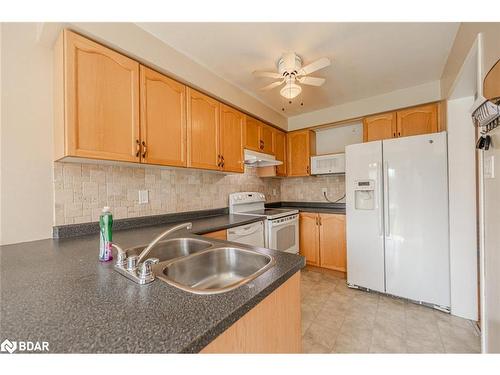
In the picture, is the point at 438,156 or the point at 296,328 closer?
the point at 296,328

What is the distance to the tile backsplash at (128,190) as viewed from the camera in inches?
56.1

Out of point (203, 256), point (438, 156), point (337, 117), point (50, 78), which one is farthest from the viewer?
point (337, 117)

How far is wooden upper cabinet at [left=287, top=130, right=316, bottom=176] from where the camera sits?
3314 millimetres

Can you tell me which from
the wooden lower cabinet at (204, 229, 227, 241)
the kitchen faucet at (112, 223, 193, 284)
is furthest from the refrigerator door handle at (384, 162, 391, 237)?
the kitchen faucet at (112, 223, 193, 284)

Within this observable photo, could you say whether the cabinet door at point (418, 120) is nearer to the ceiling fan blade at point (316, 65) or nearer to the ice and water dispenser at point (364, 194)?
the ice and water dispenser at point (364, 194)

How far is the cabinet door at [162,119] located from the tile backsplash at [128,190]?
0.27 metres

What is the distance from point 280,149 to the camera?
3346 millimetres

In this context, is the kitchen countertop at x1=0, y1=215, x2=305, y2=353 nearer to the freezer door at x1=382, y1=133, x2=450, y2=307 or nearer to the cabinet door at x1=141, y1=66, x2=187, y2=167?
the cabinet door at x1=141, y1=66, x2=187, y2=167

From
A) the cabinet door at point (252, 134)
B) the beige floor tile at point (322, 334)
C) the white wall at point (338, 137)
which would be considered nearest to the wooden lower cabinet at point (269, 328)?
the beige floor tile at point (322, 334)

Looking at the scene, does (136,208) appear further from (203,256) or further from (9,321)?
(9,321)

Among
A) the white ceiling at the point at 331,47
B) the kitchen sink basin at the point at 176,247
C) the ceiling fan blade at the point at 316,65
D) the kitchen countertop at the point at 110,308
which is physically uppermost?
the white ceiling at the point at 331,47

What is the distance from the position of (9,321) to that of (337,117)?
11.2ft

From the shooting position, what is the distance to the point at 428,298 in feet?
6.41

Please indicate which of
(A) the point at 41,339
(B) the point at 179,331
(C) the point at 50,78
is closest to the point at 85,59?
(C) the point at 50,78
